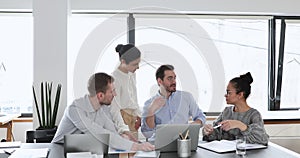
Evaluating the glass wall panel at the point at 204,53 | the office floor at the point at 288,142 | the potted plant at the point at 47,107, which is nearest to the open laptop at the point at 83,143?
the glass wall panel at the point at 204,53

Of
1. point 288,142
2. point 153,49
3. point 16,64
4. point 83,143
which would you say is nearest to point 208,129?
point 153,49

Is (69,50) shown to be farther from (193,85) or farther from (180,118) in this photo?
(193,85)

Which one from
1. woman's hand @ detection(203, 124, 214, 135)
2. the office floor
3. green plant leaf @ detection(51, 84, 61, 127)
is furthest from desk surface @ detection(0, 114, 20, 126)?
the office floor

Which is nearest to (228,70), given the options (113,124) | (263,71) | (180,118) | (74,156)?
(263,71)

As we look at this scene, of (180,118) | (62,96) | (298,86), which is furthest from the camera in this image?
(298,86)

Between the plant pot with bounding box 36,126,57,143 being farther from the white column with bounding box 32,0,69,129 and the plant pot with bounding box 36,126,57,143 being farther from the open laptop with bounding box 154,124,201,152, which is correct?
the open laptop with bounding box 154,124,201,152

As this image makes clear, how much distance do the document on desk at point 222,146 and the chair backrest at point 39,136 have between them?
1503mm

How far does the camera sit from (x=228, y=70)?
5332 mm

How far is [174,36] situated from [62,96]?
5.51ft

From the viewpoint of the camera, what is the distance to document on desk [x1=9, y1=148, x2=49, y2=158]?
2480mm

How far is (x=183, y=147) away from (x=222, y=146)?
0.42 meters

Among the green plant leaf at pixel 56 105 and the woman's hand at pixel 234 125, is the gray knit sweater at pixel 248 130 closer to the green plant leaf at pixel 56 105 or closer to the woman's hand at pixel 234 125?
the woman's hand at pixel 234 125

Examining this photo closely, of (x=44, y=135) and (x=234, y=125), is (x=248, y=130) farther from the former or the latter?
(x=44, y=135)

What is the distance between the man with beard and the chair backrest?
45.4 inches
